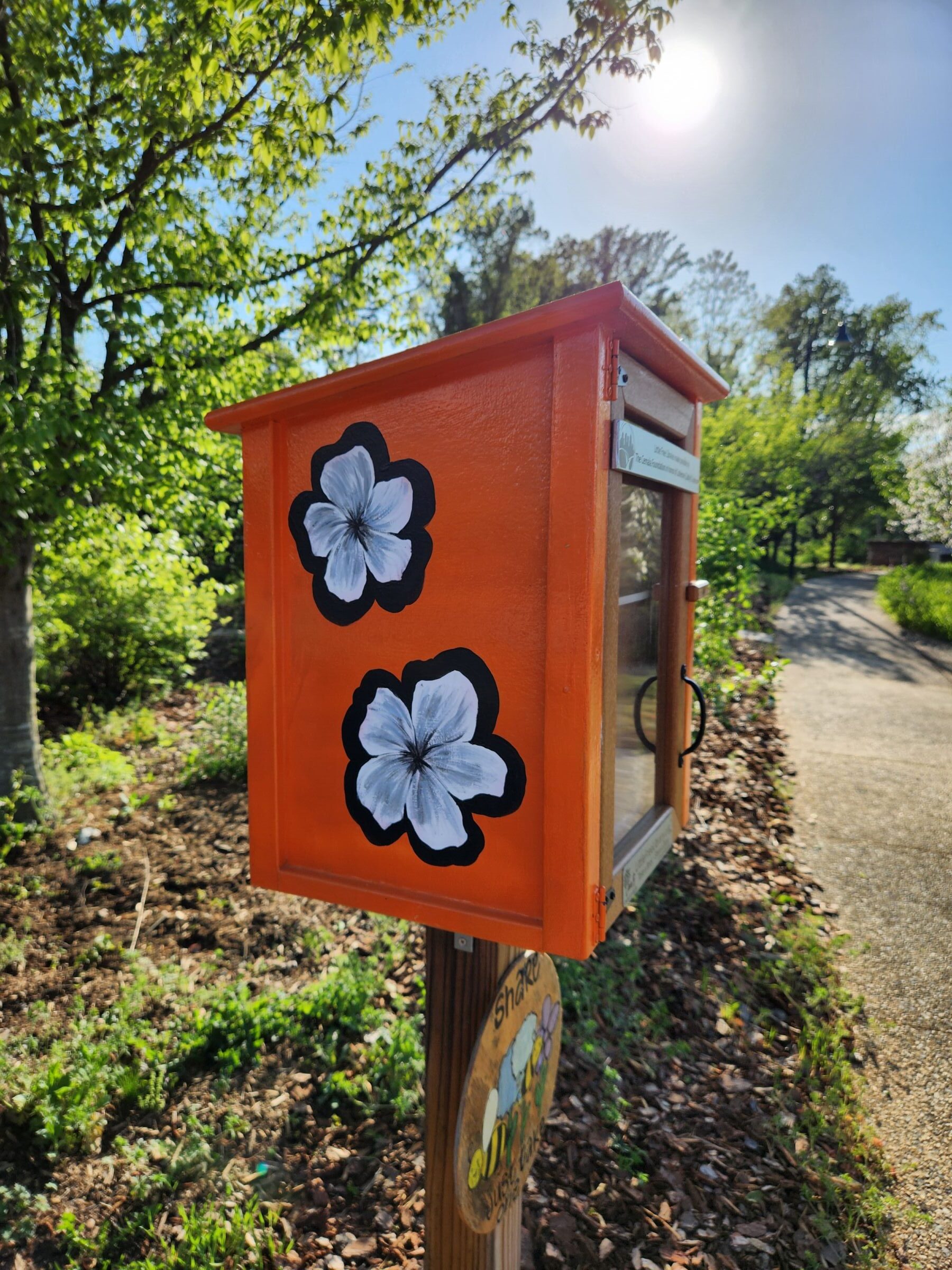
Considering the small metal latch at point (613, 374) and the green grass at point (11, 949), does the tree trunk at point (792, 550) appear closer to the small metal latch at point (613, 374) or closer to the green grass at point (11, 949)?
the green grass at point (11, 949)

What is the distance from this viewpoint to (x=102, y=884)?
3.74m

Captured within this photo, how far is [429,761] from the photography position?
1315 millimetres

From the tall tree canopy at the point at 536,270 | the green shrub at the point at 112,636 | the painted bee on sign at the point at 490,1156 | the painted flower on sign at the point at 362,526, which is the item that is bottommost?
the painted bee on sign at the point at 490,1156

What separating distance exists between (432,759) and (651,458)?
69cm

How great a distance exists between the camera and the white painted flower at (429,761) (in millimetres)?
1270

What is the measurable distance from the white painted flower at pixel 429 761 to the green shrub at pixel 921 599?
1163cm

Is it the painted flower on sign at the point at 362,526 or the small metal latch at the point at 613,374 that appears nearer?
the small metal latch at the point at 613,374

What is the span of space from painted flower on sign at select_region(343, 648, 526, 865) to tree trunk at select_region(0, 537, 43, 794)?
357 cm

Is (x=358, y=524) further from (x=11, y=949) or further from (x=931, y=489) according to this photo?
(x=931, y=489)

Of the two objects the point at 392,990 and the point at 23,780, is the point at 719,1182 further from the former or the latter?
the point at 23,780

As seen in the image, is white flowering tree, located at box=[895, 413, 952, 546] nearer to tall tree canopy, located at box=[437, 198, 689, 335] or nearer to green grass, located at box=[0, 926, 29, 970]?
tall tree canopy, located at box=[437, 198, 689, 335]

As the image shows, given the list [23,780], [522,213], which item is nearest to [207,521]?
[23,780]

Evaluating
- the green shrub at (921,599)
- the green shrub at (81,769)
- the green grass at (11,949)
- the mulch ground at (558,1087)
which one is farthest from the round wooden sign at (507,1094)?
the green shrub at (921,599)

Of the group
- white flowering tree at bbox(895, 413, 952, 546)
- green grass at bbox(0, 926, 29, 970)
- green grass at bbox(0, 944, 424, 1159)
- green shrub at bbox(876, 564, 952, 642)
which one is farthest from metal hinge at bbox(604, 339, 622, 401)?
white flowering tree at bbox(895, 413, 952, 546)
